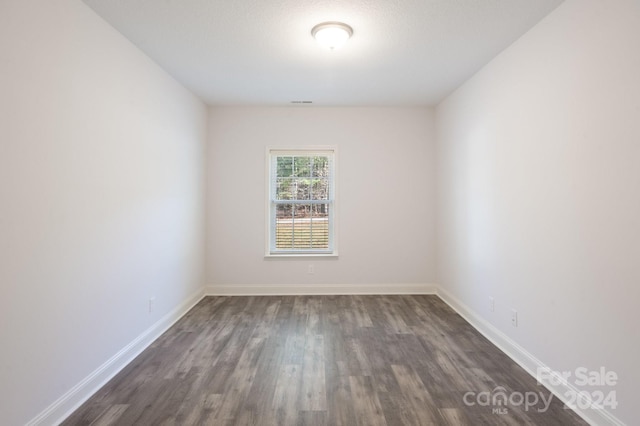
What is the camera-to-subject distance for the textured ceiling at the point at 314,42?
2.12 m

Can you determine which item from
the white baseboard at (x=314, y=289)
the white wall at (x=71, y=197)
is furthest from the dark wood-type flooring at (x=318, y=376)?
the white baseboard at (x=314, y=289)

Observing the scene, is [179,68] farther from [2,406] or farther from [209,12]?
[2,406]

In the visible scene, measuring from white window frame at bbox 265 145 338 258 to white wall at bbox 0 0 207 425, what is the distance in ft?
4.97

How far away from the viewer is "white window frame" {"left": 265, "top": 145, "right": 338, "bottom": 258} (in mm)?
4379

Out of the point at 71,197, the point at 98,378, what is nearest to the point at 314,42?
the point at 71,197

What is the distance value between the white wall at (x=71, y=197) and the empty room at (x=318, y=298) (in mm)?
14

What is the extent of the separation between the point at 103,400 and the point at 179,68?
112 inches

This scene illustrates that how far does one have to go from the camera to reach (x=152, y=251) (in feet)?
9.52

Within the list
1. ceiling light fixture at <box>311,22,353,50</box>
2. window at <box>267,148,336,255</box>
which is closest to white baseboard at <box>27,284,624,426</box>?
window at <box>267,148,336,255</box>

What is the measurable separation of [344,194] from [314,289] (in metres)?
1.39

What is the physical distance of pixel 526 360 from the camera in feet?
7.82

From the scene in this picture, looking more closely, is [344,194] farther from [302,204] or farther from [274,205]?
[274,205]

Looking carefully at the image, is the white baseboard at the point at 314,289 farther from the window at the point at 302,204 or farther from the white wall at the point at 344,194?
the window at the point at 302,204

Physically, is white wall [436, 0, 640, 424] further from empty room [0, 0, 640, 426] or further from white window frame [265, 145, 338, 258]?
white window frame [265, 145, 338, 258]
